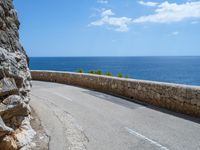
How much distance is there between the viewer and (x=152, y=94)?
461 inches

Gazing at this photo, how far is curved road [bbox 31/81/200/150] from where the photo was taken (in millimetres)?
6383

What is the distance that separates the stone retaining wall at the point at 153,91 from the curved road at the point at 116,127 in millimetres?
546

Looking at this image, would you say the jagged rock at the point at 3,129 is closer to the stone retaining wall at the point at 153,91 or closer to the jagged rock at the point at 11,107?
the jagged rock at the point at 11,107

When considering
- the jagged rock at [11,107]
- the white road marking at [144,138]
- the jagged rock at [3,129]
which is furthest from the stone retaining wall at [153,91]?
the jagged rock at [3,129]

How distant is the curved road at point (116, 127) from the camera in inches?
251

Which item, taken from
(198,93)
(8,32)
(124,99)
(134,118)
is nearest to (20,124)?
(8,32)

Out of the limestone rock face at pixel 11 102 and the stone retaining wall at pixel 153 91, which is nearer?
the limestone rock face at pixel 11 102

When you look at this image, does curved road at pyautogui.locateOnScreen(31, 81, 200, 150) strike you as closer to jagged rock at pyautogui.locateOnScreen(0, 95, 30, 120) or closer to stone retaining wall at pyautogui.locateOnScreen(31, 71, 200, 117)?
stone retaining wall at pyautogui.locateOnScreen(31, 71, 200, 117)

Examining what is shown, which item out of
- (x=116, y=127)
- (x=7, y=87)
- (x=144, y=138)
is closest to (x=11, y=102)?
(x=7, y=87)

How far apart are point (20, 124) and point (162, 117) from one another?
5.00m

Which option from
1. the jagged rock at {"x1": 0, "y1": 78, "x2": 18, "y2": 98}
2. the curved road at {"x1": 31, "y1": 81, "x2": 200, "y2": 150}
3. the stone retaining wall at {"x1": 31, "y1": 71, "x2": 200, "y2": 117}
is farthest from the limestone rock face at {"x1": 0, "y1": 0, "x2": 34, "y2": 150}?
the stone retaining wall at {"x1": 31, "y1": 71, "x2": 200, "y2": 117}

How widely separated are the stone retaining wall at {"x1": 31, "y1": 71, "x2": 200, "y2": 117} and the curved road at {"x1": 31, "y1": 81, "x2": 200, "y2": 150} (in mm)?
546

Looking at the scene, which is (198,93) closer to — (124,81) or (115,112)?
(115,112)

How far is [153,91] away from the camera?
38.2 feet
